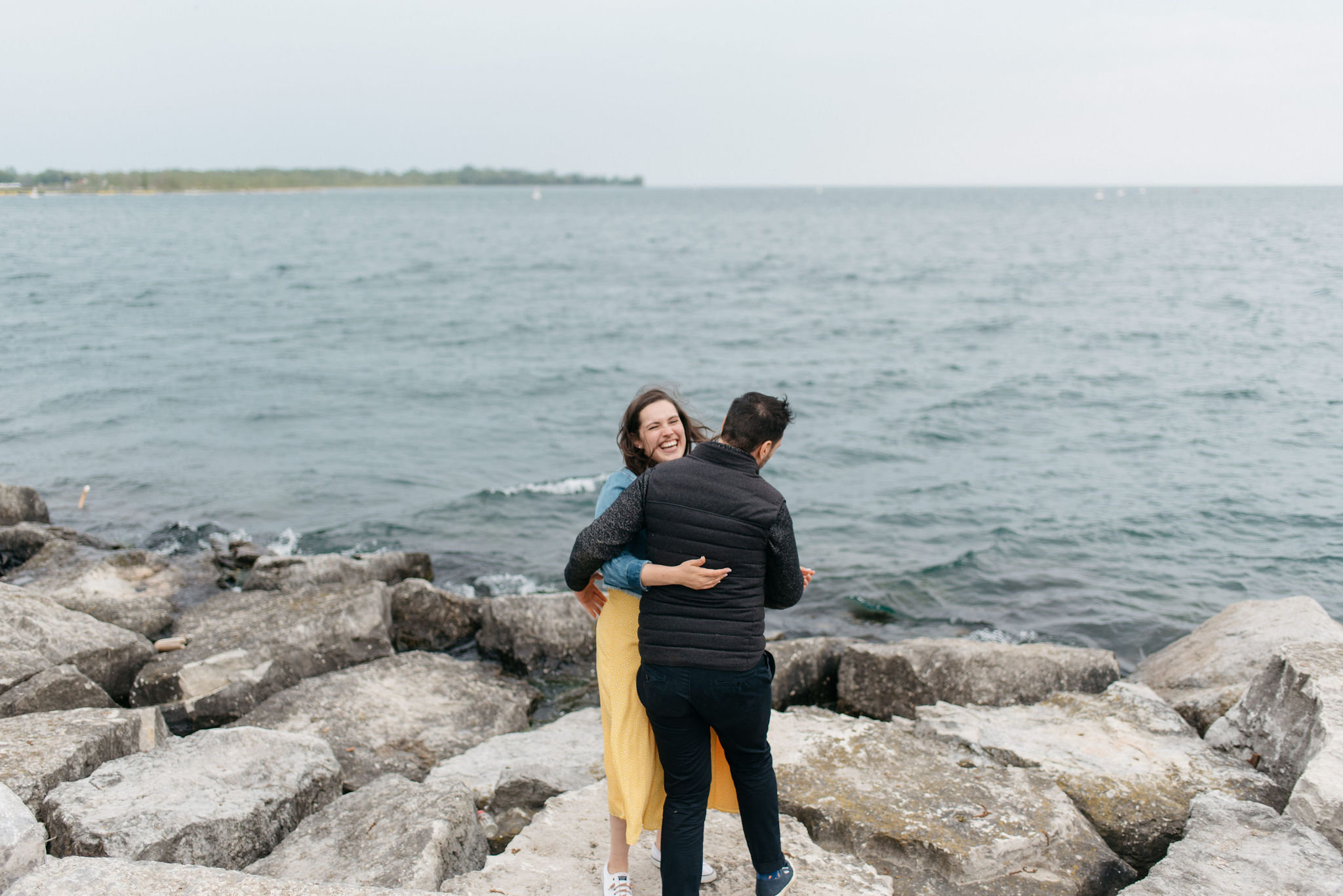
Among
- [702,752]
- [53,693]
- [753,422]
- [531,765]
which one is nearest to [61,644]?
[53,693]

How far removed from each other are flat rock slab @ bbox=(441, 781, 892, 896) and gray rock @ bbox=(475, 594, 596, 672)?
10.4ft

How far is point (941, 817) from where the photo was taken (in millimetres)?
4258

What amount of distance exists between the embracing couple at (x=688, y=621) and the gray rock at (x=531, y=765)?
128cm

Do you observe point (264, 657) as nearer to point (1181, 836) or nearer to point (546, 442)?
point (1181, 836)

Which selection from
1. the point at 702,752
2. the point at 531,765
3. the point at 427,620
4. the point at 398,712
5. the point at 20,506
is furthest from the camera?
the point at 20,506

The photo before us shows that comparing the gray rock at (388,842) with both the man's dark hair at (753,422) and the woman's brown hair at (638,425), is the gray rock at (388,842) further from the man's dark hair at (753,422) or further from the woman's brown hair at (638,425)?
the man's dark hair at (753,422)

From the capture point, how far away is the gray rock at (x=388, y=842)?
3.83 m

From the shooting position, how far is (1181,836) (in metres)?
4.30

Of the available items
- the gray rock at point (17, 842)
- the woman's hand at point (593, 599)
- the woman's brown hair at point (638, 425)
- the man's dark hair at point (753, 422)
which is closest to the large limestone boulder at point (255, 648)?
the gray rock at point (17, 842)

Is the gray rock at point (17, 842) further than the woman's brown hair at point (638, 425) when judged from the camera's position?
No

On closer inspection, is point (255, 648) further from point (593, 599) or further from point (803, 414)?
point (803, 414)

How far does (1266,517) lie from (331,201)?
513 ft

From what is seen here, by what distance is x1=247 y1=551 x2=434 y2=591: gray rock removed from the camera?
8.55 metres

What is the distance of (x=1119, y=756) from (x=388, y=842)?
3.87m
